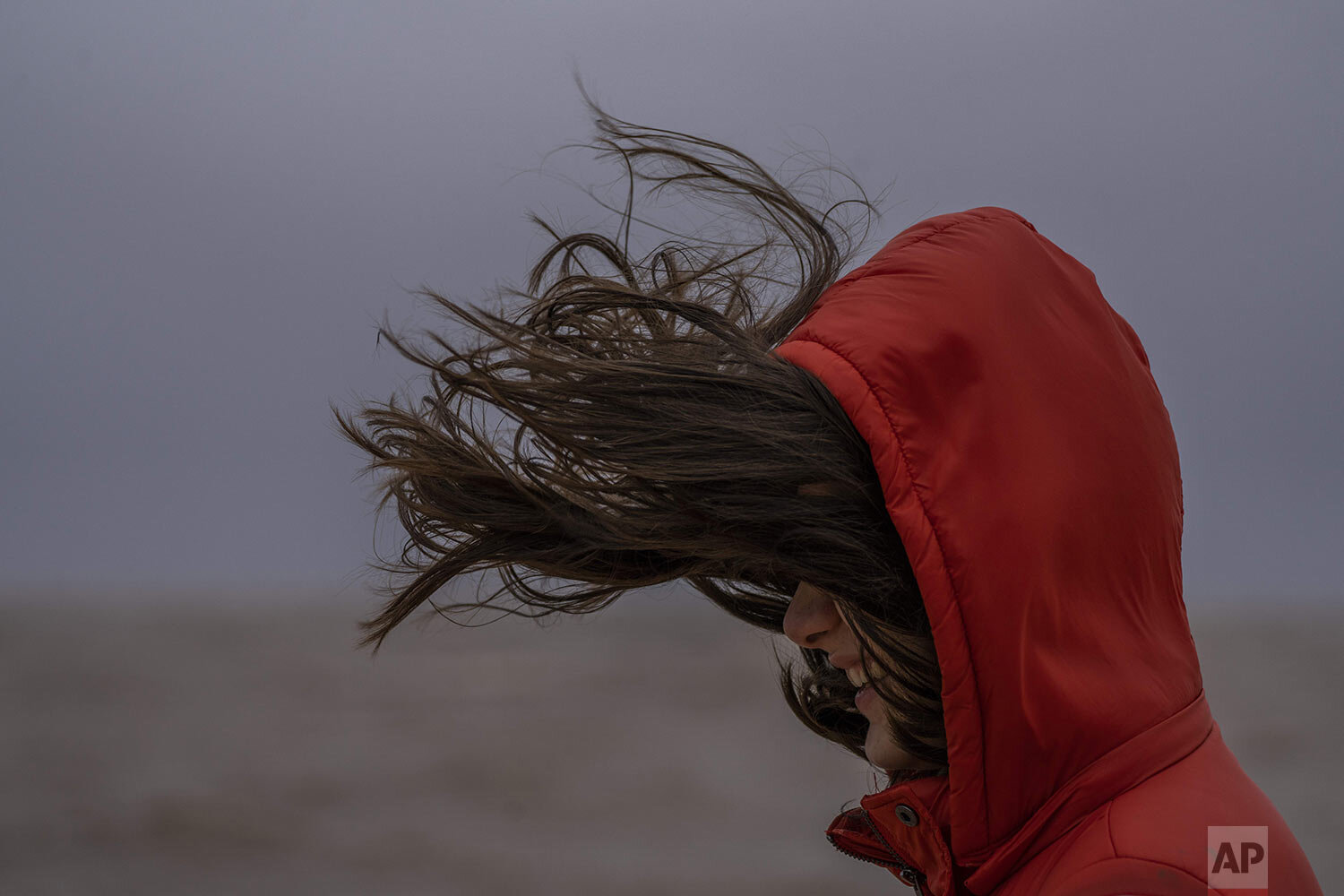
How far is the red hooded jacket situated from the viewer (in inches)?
25.0

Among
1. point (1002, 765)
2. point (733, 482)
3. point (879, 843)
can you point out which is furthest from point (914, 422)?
point (879, 843)

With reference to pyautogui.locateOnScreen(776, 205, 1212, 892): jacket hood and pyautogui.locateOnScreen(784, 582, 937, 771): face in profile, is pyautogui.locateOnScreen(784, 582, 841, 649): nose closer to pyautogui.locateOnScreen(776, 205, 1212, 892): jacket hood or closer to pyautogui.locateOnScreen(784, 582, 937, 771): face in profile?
pyautogui.locateOnScreen(784, 582, 937, 771): face in profile

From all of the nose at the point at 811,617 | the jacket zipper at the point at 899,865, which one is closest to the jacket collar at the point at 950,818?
the jacket zipper at the point at 899,865

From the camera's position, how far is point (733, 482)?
0.70 m

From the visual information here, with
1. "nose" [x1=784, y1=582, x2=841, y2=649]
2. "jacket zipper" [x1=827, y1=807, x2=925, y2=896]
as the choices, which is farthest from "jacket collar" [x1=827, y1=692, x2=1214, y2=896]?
"nose" [x1=784, y1=582, x2=841, y2=649]

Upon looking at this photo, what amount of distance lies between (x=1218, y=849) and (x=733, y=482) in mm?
374

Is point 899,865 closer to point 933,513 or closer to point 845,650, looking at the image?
point 845,650

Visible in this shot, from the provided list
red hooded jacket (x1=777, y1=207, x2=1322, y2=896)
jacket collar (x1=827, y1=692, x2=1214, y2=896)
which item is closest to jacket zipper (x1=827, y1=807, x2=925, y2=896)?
jacket collar (x1=827, y1=692, x2=1214, y2=896)

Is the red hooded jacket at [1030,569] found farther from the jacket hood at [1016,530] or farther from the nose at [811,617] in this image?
the nose at [811,617]

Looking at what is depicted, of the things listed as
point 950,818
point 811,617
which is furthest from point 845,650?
point 950,818

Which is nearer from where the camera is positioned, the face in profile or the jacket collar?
the jacket collar

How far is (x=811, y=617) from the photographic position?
2.56 feet

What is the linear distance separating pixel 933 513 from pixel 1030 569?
0.07 m

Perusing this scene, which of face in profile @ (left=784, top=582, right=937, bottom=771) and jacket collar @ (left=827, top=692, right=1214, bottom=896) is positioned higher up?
face in profile @ (left=784, top=582, right=937, bottom=771)
